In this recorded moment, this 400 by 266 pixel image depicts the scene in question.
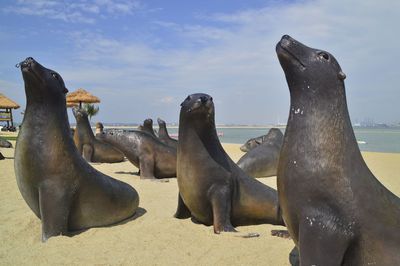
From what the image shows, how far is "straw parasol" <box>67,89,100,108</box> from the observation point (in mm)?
28922

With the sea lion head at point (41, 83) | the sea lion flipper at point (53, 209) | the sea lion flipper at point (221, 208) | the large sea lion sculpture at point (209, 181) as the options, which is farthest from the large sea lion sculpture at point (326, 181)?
the sea lion head at point (41, 83)

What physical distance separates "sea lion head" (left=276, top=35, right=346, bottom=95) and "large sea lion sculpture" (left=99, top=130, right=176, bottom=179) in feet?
23.3

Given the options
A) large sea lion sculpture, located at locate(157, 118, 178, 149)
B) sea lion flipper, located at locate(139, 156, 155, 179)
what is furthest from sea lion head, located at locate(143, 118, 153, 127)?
sea lion flipper, located at locate(139, 156, 155, 179)

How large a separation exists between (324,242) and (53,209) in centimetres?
309

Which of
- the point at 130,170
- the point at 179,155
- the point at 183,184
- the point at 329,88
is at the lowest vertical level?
the point at 130,170

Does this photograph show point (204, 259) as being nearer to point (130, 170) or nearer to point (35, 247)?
point (35, 247)

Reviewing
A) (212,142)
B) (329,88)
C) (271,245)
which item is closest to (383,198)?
(329,88)

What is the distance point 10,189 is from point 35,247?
156 inches

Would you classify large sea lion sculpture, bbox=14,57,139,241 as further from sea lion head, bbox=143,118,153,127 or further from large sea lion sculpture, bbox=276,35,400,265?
sea lion head, bbox=143,118,153,127

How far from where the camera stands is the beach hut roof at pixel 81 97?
94.9 ft

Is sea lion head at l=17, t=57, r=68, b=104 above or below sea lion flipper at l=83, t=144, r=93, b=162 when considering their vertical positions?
above

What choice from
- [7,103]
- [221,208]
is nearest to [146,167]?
[221,208]

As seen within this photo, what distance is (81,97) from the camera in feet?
96.1

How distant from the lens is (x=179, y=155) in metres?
5.65
